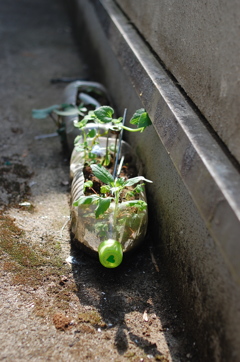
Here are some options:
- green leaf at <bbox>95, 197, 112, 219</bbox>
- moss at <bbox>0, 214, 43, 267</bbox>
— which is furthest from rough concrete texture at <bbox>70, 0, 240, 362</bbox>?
moss at <bbox>0, 214, 43, 267</bbox>

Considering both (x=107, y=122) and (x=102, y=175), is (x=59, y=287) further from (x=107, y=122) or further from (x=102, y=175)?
(x=107, y=122)

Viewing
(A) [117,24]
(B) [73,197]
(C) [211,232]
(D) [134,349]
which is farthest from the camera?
(A) [117,24]

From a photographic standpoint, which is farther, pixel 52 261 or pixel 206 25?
pixel 52 261

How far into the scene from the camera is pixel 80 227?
89.1 inches

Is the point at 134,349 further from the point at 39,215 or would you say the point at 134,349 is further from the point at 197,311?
the point at 39,215

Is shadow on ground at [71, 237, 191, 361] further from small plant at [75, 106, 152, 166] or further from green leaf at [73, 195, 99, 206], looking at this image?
small plant at [75, 106, 152, 166]

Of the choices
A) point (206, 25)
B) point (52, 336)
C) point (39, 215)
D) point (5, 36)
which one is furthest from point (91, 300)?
point (5, 36)

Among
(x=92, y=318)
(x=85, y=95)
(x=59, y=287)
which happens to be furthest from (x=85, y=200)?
(x=85, y=95)

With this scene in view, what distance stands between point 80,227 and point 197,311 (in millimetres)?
754

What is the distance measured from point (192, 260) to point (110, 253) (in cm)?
40

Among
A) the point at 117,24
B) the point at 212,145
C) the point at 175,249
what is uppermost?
the point at 212,145

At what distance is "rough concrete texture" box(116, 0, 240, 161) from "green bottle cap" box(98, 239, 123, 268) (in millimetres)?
734

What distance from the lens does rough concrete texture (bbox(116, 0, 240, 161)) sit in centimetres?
175

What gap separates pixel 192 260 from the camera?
1.93 metres
